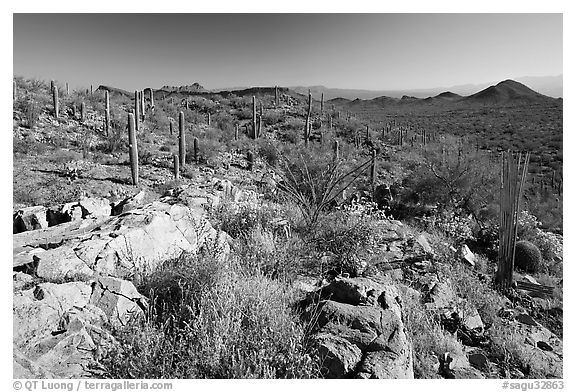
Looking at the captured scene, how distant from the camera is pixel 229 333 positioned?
2.54 m

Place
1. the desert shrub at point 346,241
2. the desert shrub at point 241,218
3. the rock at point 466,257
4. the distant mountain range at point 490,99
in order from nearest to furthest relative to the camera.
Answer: the desert shrub at point 346,241 < the desert shrub at point 241,218 < the rock at point 466,257 < the distant mountain range at point 490,99

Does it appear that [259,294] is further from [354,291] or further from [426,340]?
[426,340]

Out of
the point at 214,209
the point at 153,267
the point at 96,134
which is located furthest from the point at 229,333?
the point at 96,134

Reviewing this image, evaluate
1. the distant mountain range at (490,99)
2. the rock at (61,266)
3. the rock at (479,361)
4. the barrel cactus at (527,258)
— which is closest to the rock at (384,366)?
the rock at (479,361)

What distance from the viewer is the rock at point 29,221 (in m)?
6.53

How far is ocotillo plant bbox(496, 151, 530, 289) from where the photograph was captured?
7121 millimetres

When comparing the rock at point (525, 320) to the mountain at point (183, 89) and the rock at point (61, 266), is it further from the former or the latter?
the mountain at point (183, 89)

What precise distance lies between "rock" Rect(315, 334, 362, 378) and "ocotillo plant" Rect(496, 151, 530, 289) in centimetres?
574

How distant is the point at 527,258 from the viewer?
368 inches

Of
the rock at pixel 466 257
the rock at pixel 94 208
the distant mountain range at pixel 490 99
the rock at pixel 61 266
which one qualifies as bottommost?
the rock at pixel 466 257

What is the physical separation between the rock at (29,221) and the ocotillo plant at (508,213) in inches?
328

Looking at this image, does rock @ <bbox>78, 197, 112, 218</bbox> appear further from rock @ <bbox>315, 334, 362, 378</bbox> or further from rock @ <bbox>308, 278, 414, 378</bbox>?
rock @ <bbox>315, 334, 362, 378</bbox>

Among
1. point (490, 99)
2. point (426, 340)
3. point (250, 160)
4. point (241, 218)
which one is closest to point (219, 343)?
point (426, 340)
